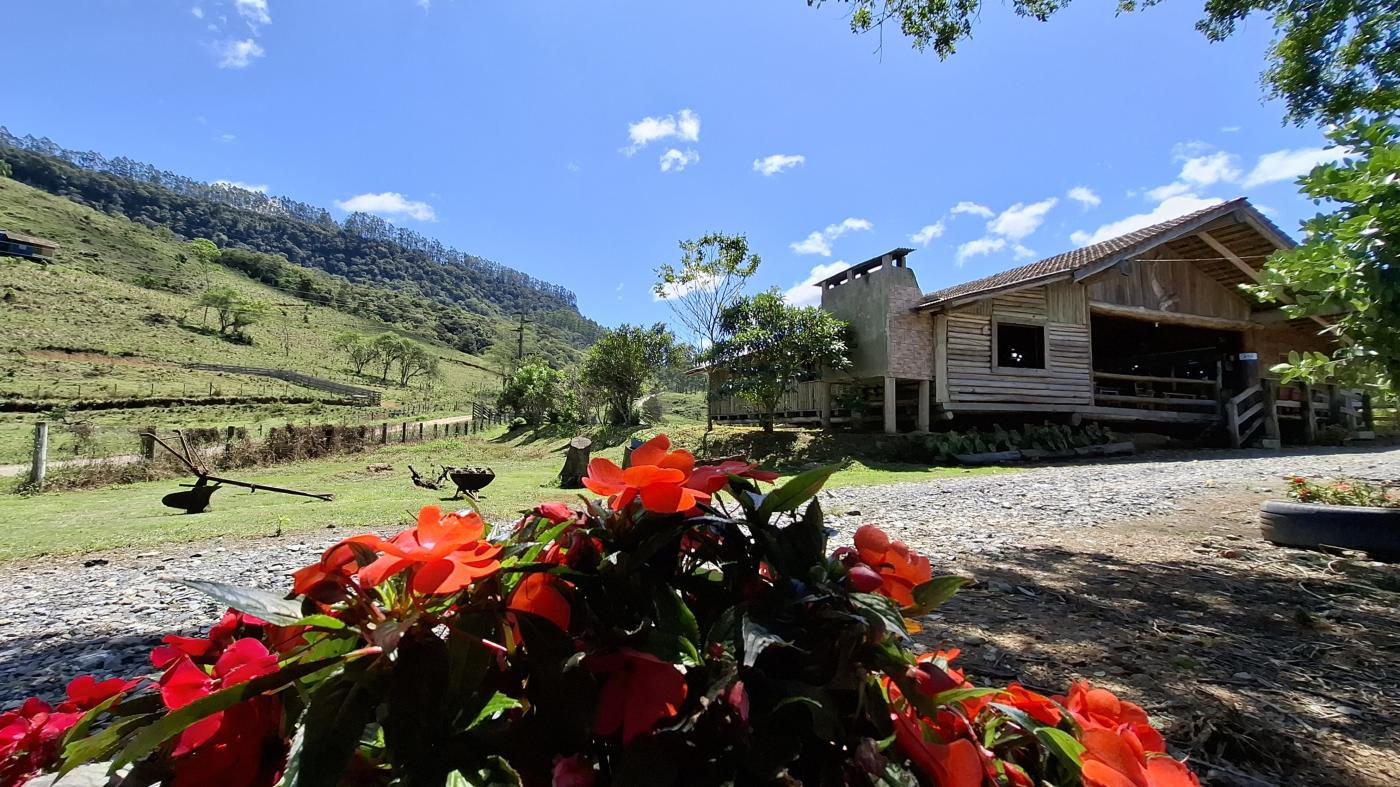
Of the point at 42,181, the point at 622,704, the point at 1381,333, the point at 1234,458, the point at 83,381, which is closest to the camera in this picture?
the point at 622,704

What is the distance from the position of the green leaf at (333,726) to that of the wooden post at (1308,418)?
21769mm

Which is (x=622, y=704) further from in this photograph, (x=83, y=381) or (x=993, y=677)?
(x=83, y=381)

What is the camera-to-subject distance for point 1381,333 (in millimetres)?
3002

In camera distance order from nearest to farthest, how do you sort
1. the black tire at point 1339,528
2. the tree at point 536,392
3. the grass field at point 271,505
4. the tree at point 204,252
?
the black tire at point 1339,528, the grass field at point 271,505, the tree at point 536,392, the tree at point 204,252

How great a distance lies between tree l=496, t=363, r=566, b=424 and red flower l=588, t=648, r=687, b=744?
2817 cm

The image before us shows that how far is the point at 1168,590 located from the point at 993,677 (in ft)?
6.35

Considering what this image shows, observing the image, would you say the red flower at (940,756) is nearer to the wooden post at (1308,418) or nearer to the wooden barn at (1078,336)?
the wooden barn at (1078,336)

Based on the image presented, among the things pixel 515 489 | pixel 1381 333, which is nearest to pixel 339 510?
pixel 515 489

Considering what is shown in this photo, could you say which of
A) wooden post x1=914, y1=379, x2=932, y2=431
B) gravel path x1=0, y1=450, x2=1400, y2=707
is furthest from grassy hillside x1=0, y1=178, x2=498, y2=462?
wooden post x1=914, y1=379, x2=932, y2=431

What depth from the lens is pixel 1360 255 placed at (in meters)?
2.90

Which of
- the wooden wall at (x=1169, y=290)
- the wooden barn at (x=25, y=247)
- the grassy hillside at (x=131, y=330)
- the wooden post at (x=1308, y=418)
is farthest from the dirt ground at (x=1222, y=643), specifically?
the wooden barn at (x=25, y=247)

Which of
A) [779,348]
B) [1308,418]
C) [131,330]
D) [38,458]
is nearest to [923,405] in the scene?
[779,348]

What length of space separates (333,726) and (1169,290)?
747 inches

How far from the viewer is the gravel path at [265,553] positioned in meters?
2.70
